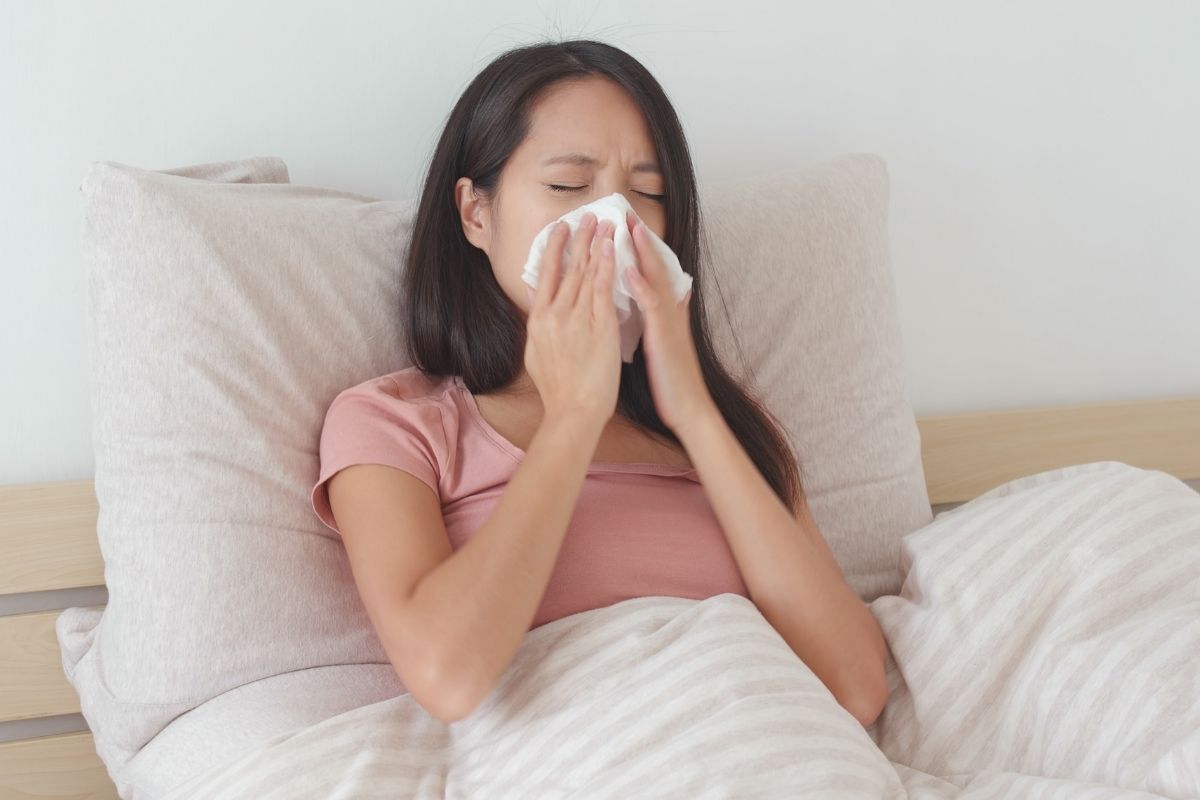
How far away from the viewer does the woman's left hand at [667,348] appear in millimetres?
1170

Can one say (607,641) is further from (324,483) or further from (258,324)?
(258,324)

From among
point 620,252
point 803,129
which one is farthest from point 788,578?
point 803,129

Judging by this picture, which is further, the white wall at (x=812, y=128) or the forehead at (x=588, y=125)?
the white wall at (x=812, y=128)

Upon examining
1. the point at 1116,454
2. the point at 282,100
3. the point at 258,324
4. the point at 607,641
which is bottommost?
the point at 1116,454

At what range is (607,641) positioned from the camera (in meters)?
1.00

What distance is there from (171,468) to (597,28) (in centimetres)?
84

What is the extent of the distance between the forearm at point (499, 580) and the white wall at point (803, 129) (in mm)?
631

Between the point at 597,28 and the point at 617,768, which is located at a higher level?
the point at 597,28

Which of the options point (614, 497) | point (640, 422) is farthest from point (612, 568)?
point (640, 422)

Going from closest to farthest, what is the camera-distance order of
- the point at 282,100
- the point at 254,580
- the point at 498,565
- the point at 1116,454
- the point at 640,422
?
the point at 498,565, the point at 254,580, the point at 640,422, the point at 282,100, the point at 1116,454

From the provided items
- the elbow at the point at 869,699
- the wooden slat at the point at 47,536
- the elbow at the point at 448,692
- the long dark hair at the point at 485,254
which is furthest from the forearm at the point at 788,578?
the wooden slat at the point at 47,536

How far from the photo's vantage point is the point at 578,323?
3.76 ft

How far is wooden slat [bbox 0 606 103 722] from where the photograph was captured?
4.32 ft

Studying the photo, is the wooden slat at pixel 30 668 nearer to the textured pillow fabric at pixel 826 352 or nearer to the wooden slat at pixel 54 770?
the wooden slat at pixel 54 770
